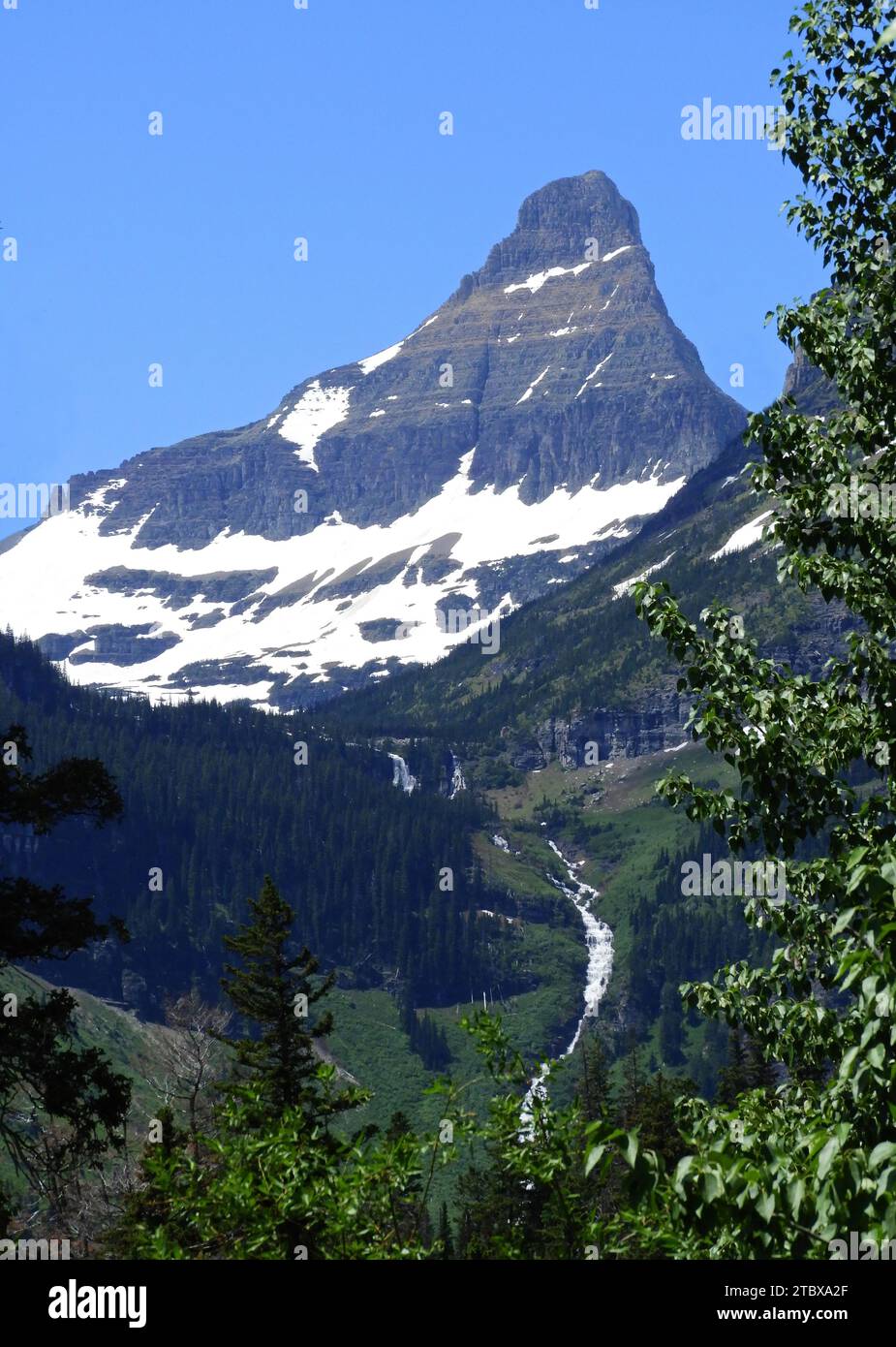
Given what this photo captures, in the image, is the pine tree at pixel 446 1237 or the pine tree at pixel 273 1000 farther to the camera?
the pine tree at pixel 273 1000

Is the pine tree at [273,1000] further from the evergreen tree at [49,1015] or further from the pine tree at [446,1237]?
the evergreen tree at [49,1015]

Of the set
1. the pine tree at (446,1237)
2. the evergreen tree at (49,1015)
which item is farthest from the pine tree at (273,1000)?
the evergreen tree at (49,1015)

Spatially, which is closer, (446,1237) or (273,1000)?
(273,1000)

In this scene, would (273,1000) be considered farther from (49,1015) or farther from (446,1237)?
(446,1237)

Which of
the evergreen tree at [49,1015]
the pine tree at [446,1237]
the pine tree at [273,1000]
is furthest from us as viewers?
the pine tree at [273,1000]

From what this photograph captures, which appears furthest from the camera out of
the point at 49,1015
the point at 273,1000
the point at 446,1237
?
the point at 446,1237

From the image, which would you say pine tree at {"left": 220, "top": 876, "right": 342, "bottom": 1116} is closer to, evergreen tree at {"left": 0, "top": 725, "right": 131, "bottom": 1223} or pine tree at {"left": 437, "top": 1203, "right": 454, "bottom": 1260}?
pine tree at {"left": 437, "top": 1203, "right": 454, "bottom": 1260}

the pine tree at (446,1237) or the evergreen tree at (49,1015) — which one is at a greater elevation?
the evergreen tree at (49,1015)

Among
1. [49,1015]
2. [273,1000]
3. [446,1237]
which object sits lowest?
[446,1237]

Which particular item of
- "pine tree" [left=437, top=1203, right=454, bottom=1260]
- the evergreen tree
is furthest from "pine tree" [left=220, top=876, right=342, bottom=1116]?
the evergreen tree

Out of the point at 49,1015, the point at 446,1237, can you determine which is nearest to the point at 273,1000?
the point at 49,1015

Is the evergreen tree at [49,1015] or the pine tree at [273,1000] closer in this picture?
the evergreen tree at [49,1015]

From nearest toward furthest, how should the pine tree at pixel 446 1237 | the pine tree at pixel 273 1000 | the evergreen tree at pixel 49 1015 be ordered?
the evergreen tree at pixel 49 1015, the pine tree at pixel 446 1237, the pine tree at pixel 273 1000

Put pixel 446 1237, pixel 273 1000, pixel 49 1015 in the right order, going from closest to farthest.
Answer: pixel 49 1015, pixel 273 1000, pixel 446 1237
